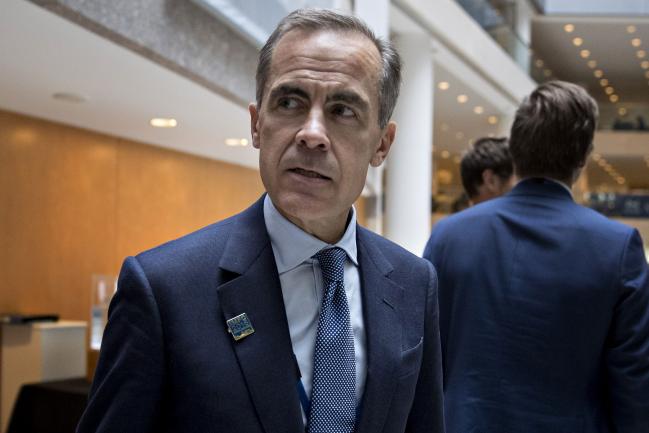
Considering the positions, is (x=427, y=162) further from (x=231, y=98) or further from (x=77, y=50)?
(x=77, y=50)

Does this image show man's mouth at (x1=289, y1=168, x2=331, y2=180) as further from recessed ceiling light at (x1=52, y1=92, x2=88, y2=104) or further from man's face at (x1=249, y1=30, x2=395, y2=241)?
recessed ceiling light at (x1=52, y1=92, x2=88, y2=104)

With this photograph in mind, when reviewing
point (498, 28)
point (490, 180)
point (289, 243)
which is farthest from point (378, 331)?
point (498, 28)

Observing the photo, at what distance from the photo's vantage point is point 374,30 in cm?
1081

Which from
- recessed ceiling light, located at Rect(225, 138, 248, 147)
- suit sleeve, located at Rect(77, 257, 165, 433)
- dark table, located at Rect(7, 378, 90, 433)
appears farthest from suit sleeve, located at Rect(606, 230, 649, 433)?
recessed ceiling light, located at Rect(225, 138, 248, 147)

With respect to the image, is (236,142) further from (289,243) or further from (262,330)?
(262,330)

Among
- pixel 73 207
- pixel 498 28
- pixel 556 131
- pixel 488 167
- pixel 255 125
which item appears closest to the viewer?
pixel 255 125

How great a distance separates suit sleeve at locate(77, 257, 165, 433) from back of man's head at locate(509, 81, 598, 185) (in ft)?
5.78

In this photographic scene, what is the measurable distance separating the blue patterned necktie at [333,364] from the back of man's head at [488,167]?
2797mm

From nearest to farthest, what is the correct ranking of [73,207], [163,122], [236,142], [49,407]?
[49,407] < [163,122] < [73,207] < [236,142]

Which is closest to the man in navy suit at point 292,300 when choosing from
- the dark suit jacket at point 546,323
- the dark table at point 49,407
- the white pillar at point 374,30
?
the dark suit jacket at point 546,323

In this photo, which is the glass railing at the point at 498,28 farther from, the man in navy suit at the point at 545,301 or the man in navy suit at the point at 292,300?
the man in navy suit at the point at 292,300

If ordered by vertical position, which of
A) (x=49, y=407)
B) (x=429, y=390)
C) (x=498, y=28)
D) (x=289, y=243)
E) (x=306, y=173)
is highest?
(x=498, y=28)

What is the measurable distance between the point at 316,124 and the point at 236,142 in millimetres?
10763

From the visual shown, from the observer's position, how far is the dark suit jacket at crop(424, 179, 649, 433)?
8.72ft
